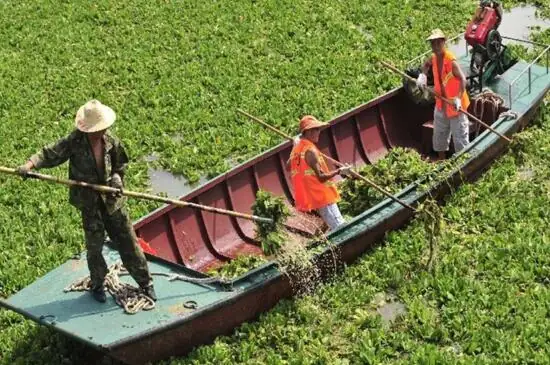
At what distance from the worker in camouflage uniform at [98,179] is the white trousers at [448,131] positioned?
17.0 feet

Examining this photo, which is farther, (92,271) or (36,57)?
(36,57)

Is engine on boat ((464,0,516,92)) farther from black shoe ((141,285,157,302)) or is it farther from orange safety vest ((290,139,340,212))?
black shoe ((141,285,157,302))

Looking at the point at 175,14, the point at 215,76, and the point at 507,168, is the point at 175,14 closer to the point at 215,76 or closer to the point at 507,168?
the point at 215,76

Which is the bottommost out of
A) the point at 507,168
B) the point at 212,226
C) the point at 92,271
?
the point at 507,168

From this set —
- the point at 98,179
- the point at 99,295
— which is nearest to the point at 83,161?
the point at 98,179

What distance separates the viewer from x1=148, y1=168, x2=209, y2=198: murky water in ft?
41.1

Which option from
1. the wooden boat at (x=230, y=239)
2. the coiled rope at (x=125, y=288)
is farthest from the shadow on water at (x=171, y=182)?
the coiled rope at (x=125, y=288)

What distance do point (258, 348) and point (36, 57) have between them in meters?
10.2

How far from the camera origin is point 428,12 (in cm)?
1808

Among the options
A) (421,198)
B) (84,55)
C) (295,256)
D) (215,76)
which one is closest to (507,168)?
(421,198)

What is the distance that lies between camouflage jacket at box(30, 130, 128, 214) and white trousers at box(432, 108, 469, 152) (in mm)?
5224

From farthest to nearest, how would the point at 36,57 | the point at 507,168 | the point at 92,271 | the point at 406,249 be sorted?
the point at 36,57
the point at 507,168
the point at 406,249
the point at 92,271

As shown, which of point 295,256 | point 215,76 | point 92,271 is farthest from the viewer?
point 215,76

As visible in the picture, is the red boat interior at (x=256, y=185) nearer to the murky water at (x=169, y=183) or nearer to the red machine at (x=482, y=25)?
the red machine at (x=482, y=25)
